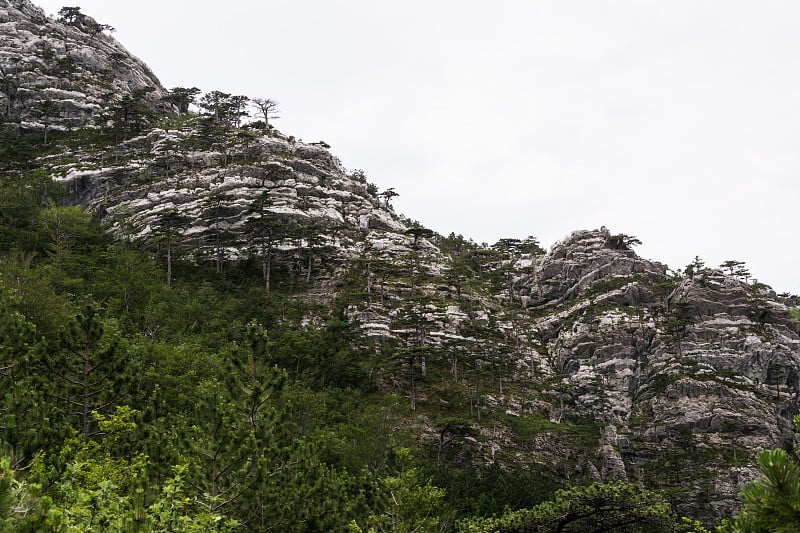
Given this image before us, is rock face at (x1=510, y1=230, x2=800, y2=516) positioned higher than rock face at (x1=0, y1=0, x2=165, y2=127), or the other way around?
rock face at (x1=0, y1=0, x2=165, y2=127)

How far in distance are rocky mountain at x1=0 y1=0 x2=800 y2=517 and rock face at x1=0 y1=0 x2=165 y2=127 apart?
27.0 inches

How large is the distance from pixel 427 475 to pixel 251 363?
62.4 ft

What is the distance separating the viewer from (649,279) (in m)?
63.7

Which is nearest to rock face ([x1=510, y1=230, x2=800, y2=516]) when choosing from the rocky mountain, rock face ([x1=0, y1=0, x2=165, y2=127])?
the rocky mountain

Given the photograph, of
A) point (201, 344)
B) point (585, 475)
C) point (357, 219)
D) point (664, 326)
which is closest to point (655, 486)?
point (585, 475)

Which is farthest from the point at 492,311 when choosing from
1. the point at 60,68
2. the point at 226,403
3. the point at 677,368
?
the point at 60,68

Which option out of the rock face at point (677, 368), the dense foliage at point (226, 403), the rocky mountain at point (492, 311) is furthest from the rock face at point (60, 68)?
the rock face at point (677, 368)

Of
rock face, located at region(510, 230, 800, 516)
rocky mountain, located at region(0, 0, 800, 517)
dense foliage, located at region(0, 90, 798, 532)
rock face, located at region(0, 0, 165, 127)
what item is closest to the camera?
dense foliage, located at region(0, 90, 798, 532)

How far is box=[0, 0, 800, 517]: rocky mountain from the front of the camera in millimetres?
45188

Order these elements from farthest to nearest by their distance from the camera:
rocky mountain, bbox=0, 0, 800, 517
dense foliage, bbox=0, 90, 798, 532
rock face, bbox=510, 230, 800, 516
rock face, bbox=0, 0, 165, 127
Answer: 1. rock face, bbox=0, 0, 165, 127
2. rocky mountain, bbox=0, 0, 800, 517
3. rock face, bbox=510, 230, 800, 516
4. dense foliage, bbox=0, 90, 798, 532

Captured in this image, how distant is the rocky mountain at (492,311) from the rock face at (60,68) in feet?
2.25

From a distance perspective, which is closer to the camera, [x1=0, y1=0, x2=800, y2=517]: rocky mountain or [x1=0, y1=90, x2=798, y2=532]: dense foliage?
[x1=0, y1=90, x2=798, y2=532]: dense foliage

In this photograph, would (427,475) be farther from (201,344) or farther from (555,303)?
(555,303)

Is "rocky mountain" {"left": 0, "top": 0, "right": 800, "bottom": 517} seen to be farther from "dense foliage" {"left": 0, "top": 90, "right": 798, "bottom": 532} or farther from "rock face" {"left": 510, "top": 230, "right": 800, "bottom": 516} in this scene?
"dense foliage" {"left": 0, "top": 90, "right": 798, "bottom": 532}
